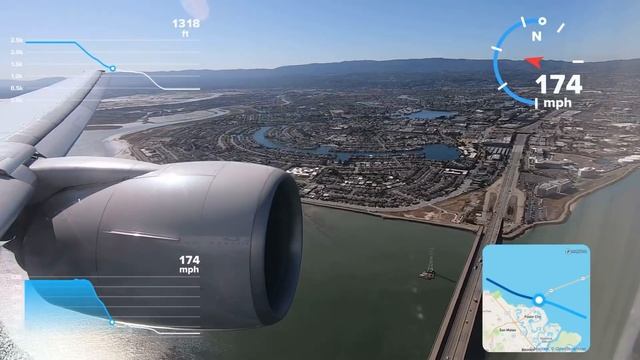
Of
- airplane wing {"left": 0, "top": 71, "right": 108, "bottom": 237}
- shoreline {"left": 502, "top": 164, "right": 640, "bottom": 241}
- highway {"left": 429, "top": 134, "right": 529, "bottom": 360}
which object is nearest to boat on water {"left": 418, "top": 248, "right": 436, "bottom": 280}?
highway {"left": 429, "top": 134, "right": 529, "bottom": 360}

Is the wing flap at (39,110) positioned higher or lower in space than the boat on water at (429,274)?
higher

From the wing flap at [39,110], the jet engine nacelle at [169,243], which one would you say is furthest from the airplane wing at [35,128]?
the jet engine nacelle at [169,243]

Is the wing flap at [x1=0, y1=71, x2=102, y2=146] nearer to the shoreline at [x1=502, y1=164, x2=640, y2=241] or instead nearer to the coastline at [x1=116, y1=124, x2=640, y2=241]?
the coastline at [x1=116, y1=124, x2=640, y2=241]

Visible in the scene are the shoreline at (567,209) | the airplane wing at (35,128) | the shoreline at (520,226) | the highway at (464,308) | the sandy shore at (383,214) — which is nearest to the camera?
the airplane wing at (35,128)

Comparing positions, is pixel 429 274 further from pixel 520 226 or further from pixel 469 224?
pixel 520 226

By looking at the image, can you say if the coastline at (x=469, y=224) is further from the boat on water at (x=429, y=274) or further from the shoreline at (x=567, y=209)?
the boat on water at (x=429, y=274)

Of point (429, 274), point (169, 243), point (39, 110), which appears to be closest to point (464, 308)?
point (429, 274)
